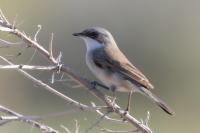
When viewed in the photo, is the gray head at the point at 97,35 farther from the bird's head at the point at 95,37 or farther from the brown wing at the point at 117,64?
the brown wing at the point at 117,64

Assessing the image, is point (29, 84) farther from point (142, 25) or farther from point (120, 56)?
point (120, 56)

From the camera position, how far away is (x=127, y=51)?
14.1 metres

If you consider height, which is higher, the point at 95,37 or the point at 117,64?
the point at 95,37

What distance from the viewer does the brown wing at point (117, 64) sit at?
Result: 6314 millimetres

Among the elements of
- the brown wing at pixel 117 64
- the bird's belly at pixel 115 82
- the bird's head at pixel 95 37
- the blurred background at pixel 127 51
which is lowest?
the blurred background at pixel 127 51

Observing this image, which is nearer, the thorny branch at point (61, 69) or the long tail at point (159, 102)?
the thorny branch at point (61, 69)

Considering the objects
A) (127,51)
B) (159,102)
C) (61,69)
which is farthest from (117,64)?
(127,51)

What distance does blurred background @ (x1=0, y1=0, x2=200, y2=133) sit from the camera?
1370 cm

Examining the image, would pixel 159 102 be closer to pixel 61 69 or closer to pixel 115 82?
pixel 115 82

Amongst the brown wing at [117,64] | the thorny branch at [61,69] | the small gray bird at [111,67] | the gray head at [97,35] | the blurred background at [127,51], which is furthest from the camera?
the blurred background at [127,51]

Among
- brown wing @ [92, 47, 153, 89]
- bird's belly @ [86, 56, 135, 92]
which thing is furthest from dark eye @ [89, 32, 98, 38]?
bird's belly @ [86, 56, 135, 92]

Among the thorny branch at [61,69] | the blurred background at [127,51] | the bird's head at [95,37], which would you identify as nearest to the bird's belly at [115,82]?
the bird's head at [95,37]

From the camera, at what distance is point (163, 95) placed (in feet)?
48.1

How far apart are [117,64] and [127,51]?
756 cm
